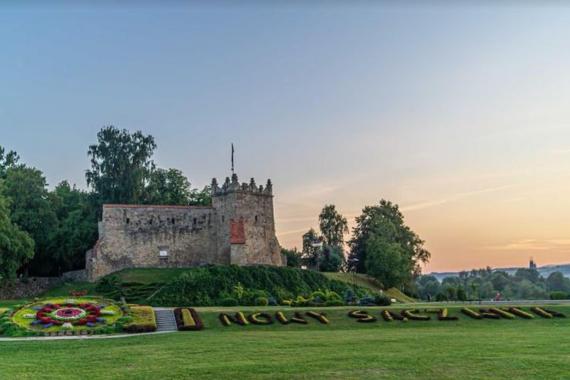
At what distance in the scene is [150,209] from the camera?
2200 inches

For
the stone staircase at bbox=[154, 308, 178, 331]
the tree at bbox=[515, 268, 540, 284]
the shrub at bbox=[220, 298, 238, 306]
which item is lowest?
the stone staircase at bbox=[154, 308, 178, 331]

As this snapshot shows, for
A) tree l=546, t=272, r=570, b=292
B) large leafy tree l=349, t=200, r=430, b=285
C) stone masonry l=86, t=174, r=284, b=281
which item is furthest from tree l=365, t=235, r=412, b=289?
tree l=546, t=272, r=570, b=292

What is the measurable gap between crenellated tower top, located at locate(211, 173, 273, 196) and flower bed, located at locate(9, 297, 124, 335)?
2379cm

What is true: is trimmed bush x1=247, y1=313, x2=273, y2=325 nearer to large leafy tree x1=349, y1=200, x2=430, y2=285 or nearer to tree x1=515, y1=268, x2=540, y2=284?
large leafy tree x1=349, y1=200, x2=430, y2=285

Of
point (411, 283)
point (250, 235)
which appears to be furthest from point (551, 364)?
point (411, 283)

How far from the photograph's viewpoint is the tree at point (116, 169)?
64250 millimetres

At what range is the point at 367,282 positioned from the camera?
212 ft

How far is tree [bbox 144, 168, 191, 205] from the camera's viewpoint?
7031cm

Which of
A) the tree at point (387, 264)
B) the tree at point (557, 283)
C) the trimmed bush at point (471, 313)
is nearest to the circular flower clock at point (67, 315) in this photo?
the trimmed bush at point (471, 313)

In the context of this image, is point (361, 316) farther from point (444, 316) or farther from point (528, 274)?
point (528, 274)

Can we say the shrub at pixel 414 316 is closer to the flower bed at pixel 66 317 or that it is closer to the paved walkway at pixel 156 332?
the paved walkway at pixel 156 332

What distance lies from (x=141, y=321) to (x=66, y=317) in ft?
12.5

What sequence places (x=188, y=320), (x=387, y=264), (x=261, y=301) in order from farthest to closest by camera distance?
(x=387, y=264), (x=261, y=301), (x=188, y=320)

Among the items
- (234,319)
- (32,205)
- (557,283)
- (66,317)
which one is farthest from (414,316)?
(557,283)
